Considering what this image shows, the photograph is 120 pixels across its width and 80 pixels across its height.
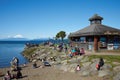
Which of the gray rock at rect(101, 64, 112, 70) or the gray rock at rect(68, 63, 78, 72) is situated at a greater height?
the gray rock at rect(101, 64, 112, 70)

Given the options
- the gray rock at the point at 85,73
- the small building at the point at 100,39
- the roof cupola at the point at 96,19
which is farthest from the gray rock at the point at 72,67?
the roof cupola at the point at 96,19

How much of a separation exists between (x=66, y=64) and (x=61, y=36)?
45.7m

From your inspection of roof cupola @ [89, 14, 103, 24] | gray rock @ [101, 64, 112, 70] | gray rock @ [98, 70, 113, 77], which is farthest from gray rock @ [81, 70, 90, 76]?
roof cupola @ [89, 14, 103, 24]

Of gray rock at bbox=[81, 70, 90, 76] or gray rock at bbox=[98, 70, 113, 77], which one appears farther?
gray rock at bbox=[81, 70, 90, 76]

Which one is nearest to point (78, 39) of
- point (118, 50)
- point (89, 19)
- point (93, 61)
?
point (89, 19)

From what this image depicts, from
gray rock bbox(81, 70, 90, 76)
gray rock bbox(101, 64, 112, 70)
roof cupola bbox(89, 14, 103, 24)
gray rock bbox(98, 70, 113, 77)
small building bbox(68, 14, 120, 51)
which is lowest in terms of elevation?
gray rock bbox(81, 70, 90, 76)

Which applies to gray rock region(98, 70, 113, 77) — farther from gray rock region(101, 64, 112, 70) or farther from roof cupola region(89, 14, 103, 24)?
roof cupola region(89, 14, 103, 24)

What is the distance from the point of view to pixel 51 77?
2228 centimetres

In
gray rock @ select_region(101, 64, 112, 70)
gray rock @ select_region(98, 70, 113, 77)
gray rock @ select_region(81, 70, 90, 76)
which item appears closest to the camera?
gray rock @ select_region(98, 70, 113, 77)

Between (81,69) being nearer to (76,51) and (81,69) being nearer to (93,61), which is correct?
(93,61)

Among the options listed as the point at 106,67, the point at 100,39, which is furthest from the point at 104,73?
the point at 100,39

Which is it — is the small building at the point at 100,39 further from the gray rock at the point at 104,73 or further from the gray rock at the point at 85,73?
the gray rock at the point at 104,73

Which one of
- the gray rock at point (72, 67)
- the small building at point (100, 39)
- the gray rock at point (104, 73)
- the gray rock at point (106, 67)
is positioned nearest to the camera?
the gray rock at point (104, 73)

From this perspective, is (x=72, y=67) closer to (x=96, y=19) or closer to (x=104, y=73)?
(x=104, y=73)
